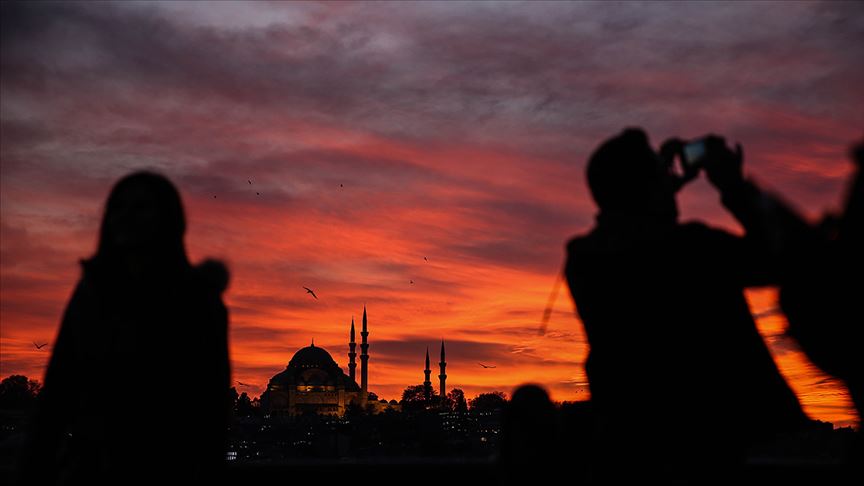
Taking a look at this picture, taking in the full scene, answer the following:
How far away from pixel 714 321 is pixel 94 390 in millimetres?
1726

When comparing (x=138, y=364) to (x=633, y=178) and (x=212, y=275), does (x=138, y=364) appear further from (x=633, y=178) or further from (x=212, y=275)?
(x=633, y=178)

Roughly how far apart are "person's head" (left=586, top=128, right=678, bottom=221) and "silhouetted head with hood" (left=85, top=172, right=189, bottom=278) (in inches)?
49.9

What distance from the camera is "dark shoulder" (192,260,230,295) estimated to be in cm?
288

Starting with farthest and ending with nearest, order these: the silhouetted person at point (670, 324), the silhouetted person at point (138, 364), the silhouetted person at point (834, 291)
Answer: the silhouetted person at point (138, 364) < the silhouetted person at point (670, 324) < the silhouetted person at point (834, 291)

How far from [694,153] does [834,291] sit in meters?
0.71

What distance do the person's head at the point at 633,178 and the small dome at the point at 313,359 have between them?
135 m

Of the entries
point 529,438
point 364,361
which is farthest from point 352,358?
point 529,438

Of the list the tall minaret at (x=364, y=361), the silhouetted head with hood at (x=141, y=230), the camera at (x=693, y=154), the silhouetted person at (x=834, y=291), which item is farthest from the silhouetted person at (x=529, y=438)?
the tall minaret at (x=364, y=361)

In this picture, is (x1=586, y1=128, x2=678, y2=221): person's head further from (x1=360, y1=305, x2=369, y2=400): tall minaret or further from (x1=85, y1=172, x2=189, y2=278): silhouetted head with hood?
(x1=360, y1=305, x2=369, y2=400): tall minaret

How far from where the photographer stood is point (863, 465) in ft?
8.23

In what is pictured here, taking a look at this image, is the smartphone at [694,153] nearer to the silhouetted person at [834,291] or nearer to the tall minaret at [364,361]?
the silhouetted person at [834,291]

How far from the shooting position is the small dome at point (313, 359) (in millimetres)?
136875

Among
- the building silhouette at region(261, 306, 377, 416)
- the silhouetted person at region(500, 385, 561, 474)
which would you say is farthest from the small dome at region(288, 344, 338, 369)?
the silhouetted person at region(500, 385, 561, 474)

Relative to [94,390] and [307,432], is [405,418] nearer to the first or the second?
[307,432]
